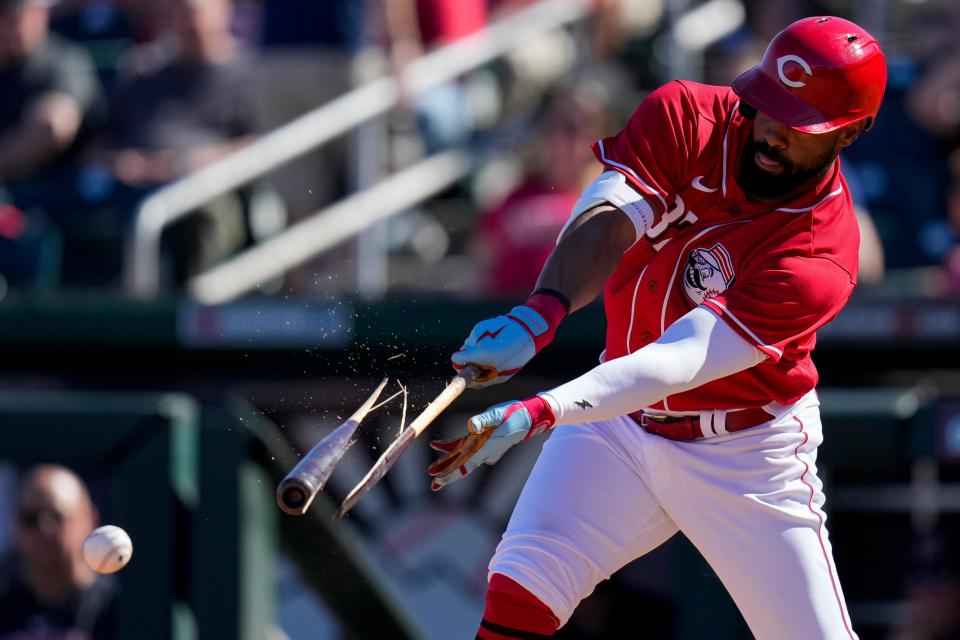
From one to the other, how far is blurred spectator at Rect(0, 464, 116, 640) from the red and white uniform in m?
2.23

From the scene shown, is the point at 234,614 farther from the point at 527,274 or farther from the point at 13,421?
the point at 527,274

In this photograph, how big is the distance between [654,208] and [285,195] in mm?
3719

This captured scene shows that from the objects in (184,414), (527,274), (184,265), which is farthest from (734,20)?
(184,414)

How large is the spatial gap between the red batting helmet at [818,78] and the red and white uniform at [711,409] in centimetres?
15

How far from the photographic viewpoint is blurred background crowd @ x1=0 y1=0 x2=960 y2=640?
4883 millimetres

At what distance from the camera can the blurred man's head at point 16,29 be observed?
6.90m

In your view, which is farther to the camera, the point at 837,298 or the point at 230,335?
the point at 230,335

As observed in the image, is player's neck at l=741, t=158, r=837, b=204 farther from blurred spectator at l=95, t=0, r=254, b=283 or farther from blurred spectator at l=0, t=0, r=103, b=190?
blurred spectator at l=0, t=0, r=103, b=190

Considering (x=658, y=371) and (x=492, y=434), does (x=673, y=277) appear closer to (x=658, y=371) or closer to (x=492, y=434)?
(x=658, y=371)

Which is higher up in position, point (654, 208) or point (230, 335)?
point (654, 208)

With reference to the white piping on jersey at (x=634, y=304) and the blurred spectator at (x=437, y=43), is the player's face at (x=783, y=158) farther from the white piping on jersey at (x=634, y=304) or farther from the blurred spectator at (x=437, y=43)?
the blurred spectator at (x=437, y=43)

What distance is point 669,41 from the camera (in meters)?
6.57

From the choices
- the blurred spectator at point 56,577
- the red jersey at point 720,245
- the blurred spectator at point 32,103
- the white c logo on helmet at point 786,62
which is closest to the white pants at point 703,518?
the red jersey at point 720,245

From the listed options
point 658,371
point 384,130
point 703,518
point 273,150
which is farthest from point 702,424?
point 384,130
